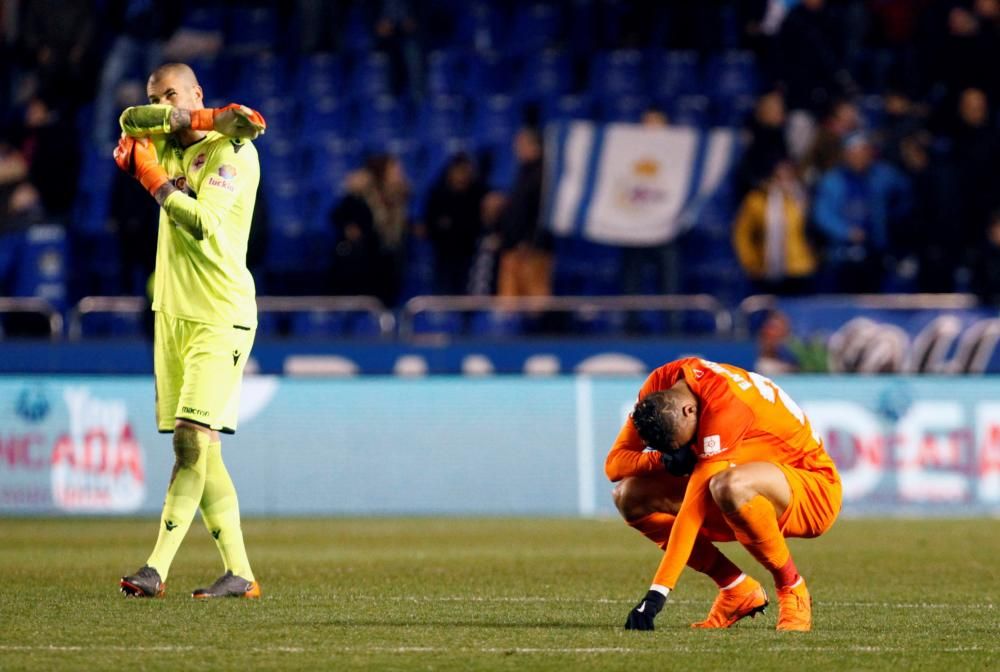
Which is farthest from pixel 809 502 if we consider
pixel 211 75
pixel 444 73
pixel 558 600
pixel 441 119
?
pixel 211 75

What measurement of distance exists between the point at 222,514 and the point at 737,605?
2385 mm

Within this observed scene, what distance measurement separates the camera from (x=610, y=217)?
19.1m

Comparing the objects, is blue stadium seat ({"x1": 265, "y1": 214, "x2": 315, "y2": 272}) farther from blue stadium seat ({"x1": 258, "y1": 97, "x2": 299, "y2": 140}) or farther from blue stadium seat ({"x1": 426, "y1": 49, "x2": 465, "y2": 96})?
blue stadium seat ({"x1": 426, "y1": 49, "x2": 465, "y2": 96})

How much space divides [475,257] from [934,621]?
1150 cm

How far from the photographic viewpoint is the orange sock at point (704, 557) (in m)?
7.72

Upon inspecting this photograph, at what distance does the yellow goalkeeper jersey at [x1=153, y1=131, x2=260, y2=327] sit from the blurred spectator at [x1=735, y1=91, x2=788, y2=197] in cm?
1102

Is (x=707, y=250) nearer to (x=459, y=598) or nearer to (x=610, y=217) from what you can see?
(x=610, y=217)

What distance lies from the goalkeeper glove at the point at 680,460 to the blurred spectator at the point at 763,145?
11649 mm

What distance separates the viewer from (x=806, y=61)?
2034 centimetres

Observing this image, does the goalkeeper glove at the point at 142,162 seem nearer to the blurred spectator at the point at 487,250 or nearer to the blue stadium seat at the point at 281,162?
the blurred spectator at the point at 487,250

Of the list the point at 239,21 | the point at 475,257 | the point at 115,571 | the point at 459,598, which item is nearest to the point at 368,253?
the point at 475,257

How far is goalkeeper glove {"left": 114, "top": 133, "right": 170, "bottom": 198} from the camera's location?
8.15 meters

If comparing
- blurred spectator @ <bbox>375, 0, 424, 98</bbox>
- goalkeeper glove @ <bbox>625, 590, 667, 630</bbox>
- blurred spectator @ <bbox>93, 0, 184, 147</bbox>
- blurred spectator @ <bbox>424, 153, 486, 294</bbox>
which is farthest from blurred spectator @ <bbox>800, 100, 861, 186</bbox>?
goalkeeper glove @ <bbox>625, 590, 667, 630</bbox>

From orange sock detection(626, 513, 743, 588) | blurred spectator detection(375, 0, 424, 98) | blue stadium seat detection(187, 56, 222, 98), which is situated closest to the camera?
orange sock detection(626, 513, 743, 588)
